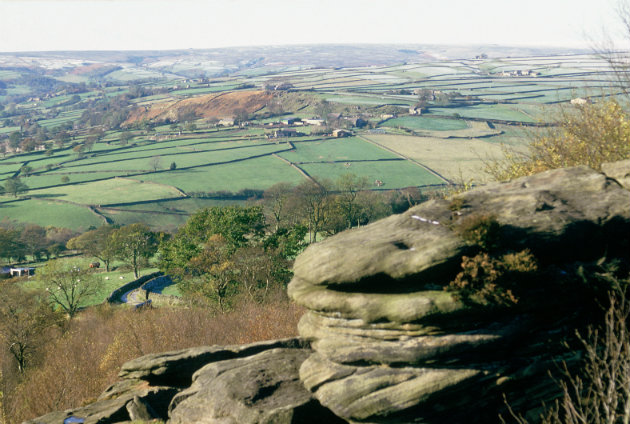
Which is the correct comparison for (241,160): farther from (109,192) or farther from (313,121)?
(313,121)

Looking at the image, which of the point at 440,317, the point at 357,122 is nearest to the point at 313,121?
the point at 357,122

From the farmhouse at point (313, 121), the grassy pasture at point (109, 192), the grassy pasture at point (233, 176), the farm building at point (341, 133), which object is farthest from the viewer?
the farmhouse at point (313, 121)

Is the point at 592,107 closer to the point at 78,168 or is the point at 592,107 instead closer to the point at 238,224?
the point at 238,224

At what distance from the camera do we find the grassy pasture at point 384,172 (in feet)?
365

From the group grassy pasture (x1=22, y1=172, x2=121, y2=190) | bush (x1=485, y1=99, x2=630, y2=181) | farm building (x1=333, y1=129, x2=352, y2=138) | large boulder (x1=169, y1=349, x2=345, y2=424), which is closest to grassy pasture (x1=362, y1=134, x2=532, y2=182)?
farm building (x1=333, y1=129, x2=352, y2=138)

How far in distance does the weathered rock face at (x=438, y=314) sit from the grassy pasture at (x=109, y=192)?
335ft

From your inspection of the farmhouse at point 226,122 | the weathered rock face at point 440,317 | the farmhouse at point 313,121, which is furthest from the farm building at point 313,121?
the weathered rock face at point 440,317

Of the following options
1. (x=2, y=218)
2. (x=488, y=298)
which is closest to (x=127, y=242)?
(x=2, y=218)

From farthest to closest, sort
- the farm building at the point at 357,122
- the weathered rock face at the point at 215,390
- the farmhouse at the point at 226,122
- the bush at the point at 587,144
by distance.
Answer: the farmhouse at the point at 226,122 → the farm building at the point at 357,122 → the bush at the point at 587,144 → the weathered rock face at the point at 215,390

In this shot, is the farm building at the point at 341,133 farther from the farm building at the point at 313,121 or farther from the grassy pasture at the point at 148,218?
the grassy pasture at the point at 148,218

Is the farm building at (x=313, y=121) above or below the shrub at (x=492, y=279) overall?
below

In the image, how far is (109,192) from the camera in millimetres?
119125

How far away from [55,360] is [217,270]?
1605cm

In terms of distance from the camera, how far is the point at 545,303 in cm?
1631
